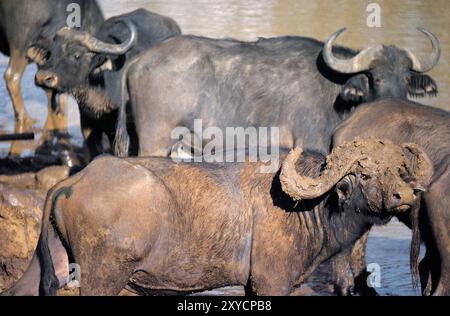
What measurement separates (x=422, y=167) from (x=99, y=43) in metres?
4.44

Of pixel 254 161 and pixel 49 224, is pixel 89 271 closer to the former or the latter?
pixel 49 224

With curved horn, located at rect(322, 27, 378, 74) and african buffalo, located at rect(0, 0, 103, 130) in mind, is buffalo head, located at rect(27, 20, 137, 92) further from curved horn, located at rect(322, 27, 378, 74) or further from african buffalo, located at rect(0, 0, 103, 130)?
curved horn, located at rect(322, 27, 378, 74)

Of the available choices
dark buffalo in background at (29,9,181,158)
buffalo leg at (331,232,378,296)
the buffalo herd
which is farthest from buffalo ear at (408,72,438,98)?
dark buffalo in background at (29,9,181,158)

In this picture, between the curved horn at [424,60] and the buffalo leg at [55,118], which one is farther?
the buffalo leg at [55,118]

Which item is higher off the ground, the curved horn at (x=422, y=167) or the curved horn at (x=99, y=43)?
the curved horn at (x=422, y=167)

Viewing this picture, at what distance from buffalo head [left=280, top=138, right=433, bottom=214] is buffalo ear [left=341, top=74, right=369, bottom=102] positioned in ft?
8.14

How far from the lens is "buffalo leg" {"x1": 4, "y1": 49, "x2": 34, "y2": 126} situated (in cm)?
1171

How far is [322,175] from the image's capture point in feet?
21.1

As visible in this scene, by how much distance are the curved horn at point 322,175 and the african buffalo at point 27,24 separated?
5.55 m

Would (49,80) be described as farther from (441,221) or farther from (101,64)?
(441,221)

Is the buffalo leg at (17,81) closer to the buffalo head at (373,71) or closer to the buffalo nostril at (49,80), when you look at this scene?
the buffalo nostril at (49,80)

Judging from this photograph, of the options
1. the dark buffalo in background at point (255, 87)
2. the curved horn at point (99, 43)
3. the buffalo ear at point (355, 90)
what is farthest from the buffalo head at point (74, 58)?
the buffalo ear at point (355, 90)

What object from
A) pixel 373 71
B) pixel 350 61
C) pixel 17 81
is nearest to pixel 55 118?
pixel 17 81

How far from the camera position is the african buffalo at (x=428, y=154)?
6.64 metres
